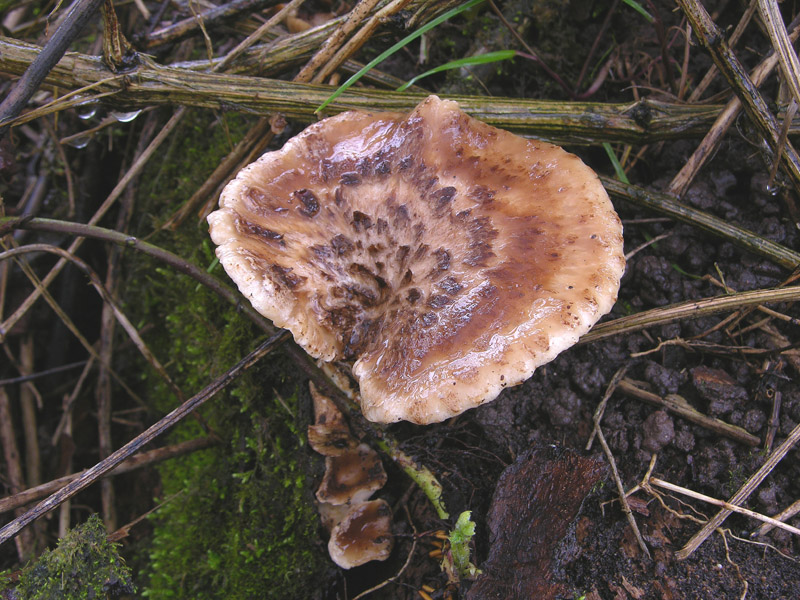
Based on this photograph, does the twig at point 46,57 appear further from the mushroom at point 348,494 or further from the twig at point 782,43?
the twig at point 782,43

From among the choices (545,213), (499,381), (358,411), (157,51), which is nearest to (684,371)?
(545,213)

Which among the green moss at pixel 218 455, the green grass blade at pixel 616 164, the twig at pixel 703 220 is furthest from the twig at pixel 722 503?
the green moss at pixel 218 455

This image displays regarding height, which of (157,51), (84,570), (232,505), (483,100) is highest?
(157,51)

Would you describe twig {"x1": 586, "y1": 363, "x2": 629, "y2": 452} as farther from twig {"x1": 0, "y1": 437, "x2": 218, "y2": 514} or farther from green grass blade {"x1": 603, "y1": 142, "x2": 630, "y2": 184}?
twig {"x1": 0, "y1": 437, "x2": 218, "y2": 514}

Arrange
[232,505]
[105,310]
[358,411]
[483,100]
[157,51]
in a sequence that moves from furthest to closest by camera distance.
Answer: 1. [105,310]
2. [157,51]
3. [232,505]
4. [483,100]
5. [358,411]

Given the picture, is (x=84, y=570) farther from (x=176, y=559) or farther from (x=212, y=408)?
(x=212, y=408)

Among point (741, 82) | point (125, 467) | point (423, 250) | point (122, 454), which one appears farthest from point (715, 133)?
point (125, 467)
